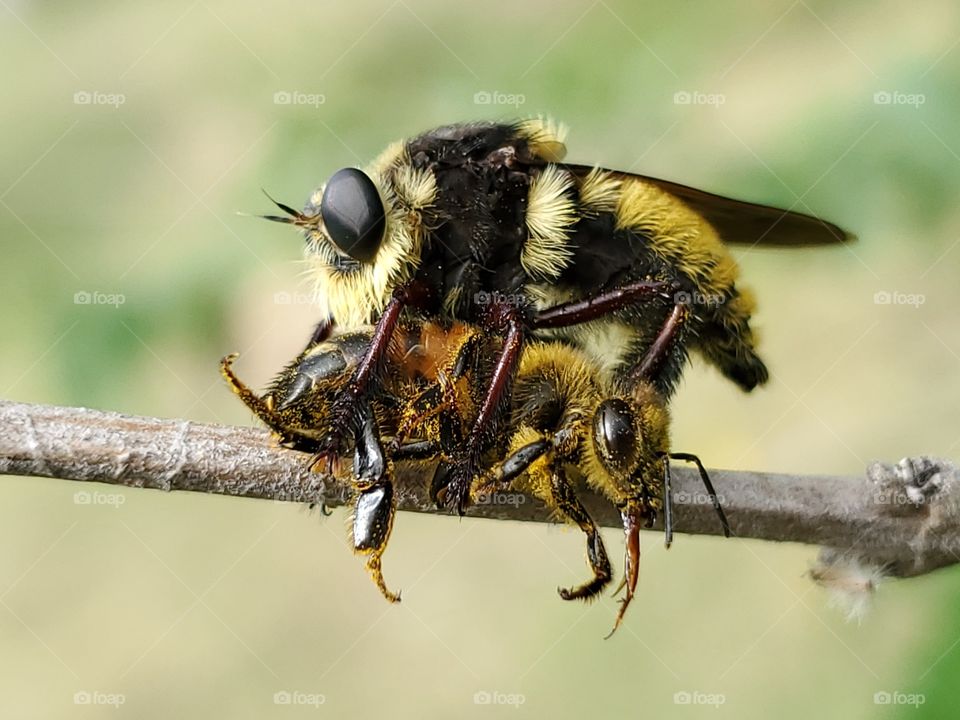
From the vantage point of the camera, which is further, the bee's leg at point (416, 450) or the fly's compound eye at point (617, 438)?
the bee's leg at point (416, 450)

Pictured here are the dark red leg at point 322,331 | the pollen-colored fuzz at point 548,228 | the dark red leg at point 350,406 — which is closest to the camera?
the dark red leg at point 350,406

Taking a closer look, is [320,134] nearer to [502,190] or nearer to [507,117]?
[507,117]

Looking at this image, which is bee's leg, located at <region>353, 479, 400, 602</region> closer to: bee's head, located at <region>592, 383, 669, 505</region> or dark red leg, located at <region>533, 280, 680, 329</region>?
bee's head, located at <region>592, 383, 669, 505</region>

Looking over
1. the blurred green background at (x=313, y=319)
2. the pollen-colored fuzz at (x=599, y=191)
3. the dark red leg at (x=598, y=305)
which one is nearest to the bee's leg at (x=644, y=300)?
the dark red leg at (x=598, y=305)

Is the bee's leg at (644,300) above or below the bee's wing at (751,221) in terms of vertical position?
below

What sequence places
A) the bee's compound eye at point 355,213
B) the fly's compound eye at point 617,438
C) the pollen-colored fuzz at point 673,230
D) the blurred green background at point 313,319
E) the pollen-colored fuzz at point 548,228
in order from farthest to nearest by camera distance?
1. the blurred green background at point 313,319
2. the pollen-colored fuzz at point 673,230
3. the pollen-colored fuzz at point 548,228
4. the bee's compound eye at point 355,213
5. the fly's compound eye at point 617,438

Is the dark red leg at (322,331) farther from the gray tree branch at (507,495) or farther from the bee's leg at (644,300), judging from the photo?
the gray tree branch at (507,495)

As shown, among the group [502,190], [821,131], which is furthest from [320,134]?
[821,131]
